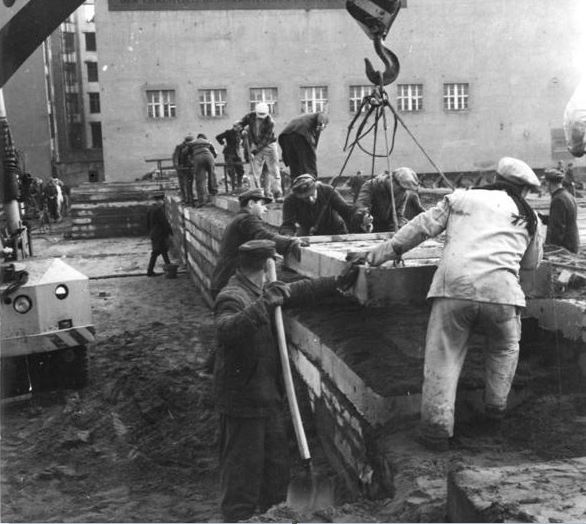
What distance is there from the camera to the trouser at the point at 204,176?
539 inches

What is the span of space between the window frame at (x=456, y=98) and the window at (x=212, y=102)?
10.5 meters

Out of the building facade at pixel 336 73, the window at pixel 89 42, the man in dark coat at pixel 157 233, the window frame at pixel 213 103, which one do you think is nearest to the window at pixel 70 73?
the window at pixel 89 42

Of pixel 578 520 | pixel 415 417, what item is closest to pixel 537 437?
pixel 415 417

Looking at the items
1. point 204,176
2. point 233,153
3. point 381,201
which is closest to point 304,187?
point 381,201

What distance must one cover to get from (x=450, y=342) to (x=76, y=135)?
49794 millimetres

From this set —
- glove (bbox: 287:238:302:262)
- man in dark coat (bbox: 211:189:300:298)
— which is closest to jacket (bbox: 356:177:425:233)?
man in dark coat (bbox: 211:189:300:298)

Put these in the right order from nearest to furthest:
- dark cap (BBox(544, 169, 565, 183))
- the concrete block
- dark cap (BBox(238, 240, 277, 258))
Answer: the concrete block, dark cap (BBox(238, 240, 277, 258)), dark cap (BBox(544, 169, 565, 183))

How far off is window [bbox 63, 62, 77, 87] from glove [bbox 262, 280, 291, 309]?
50418 millimetres

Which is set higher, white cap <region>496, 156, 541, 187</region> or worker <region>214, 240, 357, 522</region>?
white cap <region>496, 156, 541, 187</region>

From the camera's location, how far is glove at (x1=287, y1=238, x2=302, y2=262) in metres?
6.19

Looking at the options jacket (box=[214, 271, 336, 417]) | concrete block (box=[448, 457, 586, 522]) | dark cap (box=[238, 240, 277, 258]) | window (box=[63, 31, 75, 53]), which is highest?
window (box=[63, 31, 75, 53])

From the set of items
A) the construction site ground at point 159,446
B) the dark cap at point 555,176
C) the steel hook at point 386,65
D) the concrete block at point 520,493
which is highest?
the steel hook at point 386,65

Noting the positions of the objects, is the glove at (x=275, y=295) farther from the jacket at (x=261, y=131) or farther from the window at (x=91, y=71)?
the window at (x=91, y=71)

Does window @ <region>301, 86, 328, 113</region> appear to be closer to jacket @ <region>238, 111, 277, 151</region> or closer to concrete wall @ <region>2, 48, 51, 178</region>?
concrete wall @ <region>2, 48, 51, 178</region>
